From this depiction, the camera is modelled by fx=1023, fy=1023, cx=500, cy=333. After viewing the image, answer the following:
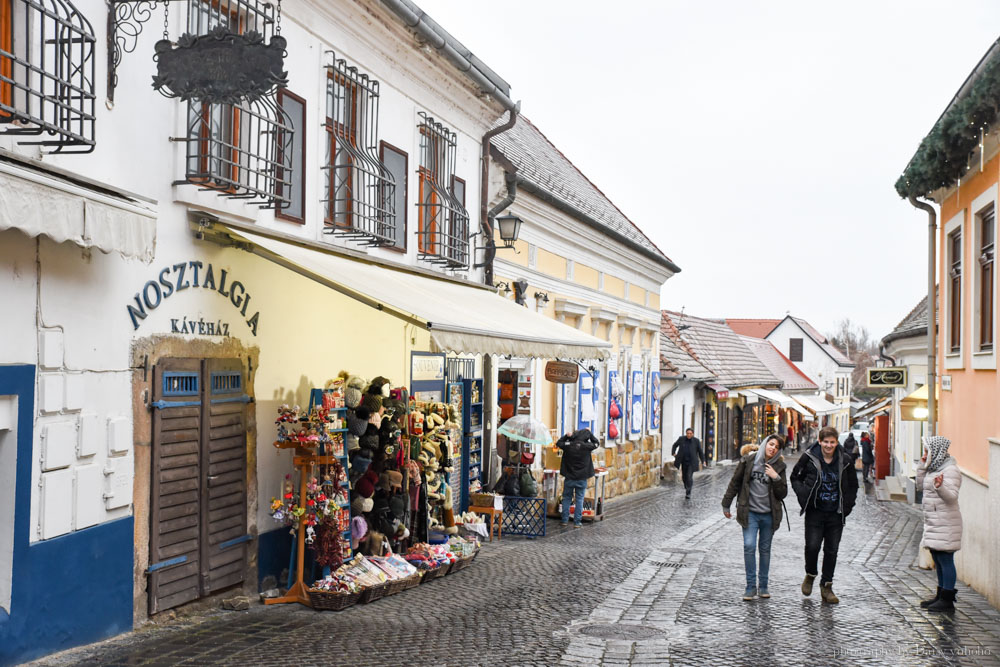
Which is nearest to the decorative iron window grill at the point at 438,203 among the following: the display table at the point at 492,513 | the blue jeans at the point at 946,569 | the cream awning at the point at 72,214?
the display table at the point at 492,513

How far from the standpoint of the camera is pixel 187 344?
27.2ft

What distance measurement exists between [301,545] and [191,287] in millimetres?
2520

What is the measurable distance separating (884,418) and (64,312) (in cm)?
3556

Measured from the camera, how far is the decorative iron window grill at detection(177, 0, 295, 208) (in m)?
8.27

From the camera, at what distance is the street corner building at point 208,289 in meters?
6.59

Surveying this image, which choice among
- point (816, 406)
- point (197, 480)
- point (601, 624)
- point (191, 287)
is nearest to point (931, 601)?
point (601, 624)

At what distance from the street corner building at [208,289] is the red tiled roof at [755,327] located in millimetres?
64183

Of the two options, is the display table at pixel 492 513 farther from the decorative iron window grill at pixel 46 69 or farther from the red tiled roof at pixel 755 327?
the red tiled roof at pixel 755 327

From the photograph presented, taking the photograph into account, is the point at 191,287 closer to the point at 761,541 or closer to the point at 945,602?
the point at 761,541

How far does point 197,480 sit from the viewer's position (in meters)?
8.46

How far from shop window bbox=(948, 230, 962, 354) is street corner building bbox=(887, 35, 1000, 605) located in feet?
0.04

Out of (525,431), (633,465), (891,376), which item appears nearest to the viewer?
(525,431)

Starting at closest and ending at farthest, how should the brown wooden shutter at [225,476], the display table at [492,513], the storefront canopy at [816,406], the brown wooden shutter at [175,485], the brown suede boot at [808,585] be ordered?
the brown wooden shutter at [175,485] → the brown wooden shutter at [225,476] → the brown suede boot at [808,585] → the display table at [492,513] → the storefront canopy at [816,406]

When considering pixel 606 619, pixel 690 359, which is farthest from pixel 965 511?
pixel 690 359
